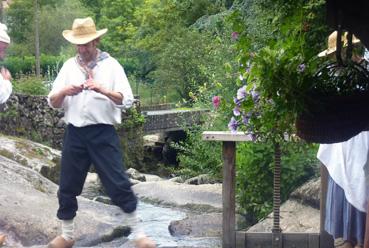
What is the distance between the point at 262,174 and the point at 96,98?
88.5 inches

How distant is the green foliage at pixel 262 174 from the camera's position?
837cm

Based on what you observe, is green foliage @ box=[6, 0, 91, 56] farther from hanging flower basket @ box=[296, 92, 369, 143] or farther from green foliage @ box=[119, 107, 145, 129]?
hanging flower basket @ box=[296, 92, 369, 143]

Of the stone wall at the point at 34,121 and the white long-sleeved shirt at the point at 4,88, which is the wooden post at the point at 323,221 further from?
the stone wall at the point at 34,121

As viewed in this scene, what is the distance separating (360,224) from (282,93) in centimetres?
281

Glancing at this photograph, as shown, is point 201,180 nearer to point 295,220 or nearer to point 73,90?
point 295,220

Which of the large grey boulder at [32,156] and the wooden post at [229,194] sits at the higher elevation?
the wooden post at [229,194]

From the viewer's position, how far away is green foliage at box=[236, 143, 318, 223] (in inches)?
329

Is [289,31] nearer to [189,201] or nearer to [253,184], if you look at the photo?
[253,184]

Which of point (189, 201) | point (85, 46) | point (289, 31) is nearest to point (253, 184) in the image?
point (85, 46)

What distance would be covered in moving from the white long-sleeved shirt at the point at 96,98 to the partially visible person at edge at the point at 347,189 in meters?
1.75

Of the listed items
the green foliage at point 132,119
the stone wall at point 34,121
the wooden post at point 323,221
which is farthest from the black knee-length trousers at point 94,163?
the green foliage at point 132,119

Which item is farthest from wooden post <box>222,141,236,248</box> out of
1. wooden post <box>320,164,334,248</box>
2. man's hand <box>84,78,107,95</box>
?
man's hand <box>84,78,107,95</box>

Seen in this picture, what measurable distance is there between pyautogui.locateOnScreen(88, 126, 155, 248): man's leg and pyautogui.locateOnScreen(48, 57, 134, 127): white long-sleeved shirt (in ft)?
0.42

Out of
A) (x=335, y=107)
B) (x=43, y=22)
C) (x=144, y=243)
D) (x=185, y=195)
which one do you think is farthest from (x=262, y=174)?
(x=43, y=22)
